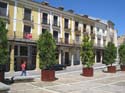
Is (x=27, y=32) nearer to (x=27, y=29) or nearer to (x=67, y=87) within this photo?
(x=27, y=29)

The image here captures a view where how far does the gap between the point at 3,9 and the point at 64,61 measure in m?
15.5

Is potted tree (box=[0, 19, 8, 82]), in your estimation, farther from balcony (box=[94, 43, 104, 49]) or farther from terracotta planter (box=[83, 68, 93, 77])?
balcony (box=[94, 43, 104, 49])

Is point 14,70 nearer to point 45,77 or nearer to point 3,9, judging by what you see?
point 3,9

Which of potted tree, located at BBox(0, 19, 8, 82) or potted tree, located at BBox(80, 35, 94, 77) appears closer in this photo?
potted tree, located at BBox(0, 19, 8, 82)

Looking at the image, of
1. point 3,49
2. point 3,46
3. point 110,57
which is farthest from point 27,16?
point 3,49

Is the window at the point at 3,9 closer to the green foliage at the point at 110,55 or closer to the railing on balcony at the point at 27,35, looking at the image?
the railing on balcony at the point at 27,35

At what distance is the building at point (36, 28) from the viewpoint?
2900cm

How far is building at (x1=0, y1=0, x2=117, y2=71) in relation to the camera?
29000mm

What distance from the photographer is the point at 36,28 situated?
32625 millimetres

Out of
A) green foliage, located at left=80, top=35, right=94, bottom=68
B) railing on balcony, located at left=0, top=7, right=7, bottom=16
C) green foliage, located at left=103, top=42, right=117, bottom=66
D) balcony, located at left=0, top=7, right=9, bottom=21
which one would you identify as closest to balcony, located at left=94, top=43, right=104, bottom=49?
green foliage, located at left=103, top=42, right=117, bottom=66

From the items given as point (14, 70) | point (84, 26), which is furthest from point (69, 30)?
point (14, 70)

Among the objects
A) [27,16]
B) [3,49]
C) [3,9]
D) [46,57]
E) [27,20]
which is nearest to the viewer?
[3,49]

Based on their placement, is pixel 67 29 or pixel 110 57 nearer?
pixel 110 57

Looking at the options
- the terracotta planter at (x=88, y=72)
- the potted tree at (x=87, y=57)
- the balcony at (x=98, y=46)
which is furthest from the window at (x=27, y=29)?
the balcony at (x=98, y=46)
